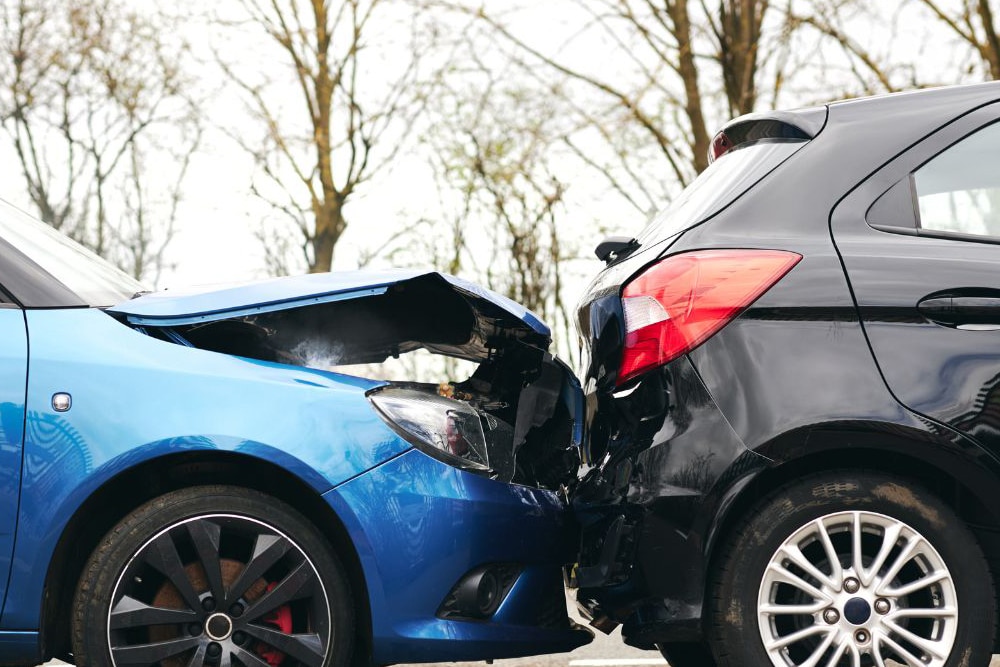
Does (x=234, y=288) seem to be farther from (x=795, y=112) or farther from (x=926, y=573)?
(x=926, y=573)

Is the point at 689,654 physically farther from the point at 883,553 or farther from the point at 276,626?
the point at 276,626

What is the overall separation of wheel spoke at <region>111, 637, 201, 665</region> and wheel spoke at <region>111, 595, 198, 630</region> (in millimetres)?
51

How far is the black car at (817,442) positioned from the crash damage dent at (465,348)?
0.55 metres

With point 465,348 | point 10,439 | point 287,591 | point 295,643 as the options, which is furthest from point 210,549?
point 465,348

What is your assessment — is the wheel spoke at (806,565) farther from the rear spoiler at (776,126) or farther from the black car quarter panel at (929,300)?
the rear spoiler at (776,126)

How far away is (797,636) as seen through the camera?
2.77m

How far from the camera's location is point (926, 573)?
280 cm

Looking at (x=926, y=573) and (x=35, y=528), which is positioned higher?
(x=35, y=528)

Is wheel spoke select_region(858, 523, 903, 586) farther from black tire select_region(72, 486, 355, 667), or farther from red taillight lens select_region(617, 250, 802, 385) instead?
black tire select_region(72, 486, 355, 667)

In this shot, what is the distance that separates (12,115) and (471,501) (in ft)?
52.5

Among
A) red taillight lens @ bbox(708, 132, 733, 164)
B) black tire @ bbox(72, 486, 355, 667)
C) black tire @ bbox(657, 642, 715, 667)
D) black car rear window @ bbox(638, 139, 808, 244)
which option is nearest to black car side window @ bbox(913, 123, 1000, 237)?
black car rear window @ bbox(638, 139, 808, 244)

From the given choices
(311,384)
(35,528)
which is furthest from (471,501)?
(35,528)

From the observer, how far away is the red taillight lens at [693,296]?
2852 millimetres

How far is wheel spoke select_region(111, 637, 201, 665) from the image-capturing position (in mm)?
2852
